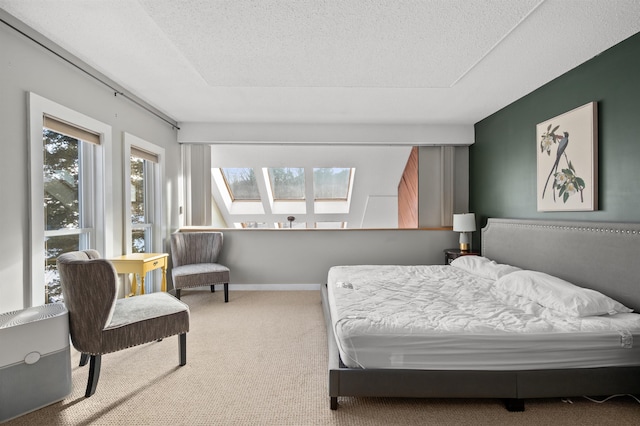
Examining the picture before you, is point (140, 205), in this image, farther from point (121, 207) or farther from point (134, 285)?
point (134, 285)

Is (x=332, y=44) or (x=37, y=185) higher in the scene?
(x=332, y=44)

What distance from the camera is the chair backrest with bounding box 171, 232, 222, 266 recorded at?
4.12m

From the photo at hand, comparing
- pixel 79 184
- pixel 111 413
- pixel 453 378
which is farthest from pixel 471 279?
pixel 79 184

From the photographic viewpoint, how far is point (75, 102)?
8.61 ft

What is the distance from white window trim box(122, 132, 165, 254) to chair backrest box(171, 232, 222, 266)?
19 centimetres

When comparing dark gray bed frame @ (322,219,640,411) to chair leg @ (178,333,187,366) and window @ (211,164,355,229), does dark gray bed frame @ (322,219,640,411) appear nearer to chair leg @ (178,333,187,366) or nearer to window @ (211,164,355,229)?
chair leg @ (178,333,187,366)

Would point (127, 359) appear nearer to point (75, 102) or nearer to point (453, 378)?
point (75, 102)

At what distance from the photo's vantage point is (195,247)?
14.1 feet

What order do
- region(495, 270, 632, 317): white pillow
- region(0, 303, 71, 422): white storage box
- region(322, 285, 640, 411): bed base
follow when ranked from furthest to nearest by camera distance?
region(495, 270, 632, 317): white pillow
region(322, 285, 640, 411): bed base
region(0, 303, 71, 422): white storage box

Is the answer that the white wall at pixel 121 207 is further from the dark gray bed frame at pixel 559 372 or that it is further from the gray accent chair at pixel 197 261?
the dark gray bed frame at pixel 559 372

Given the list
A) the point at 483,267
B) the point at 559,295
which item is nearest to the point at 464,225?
the point at 483,267

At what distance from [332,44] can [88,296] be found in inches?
90.7


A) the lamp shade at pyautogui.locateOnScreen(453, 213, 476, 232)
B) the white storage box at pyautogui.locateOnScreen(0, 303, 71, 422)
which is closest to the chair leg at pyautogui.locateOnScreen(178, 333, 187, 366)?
the white storage box at pyautogui.locateOnScreen(0, 303, 71, 422)

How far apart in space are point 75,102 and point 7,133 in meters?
0.73
